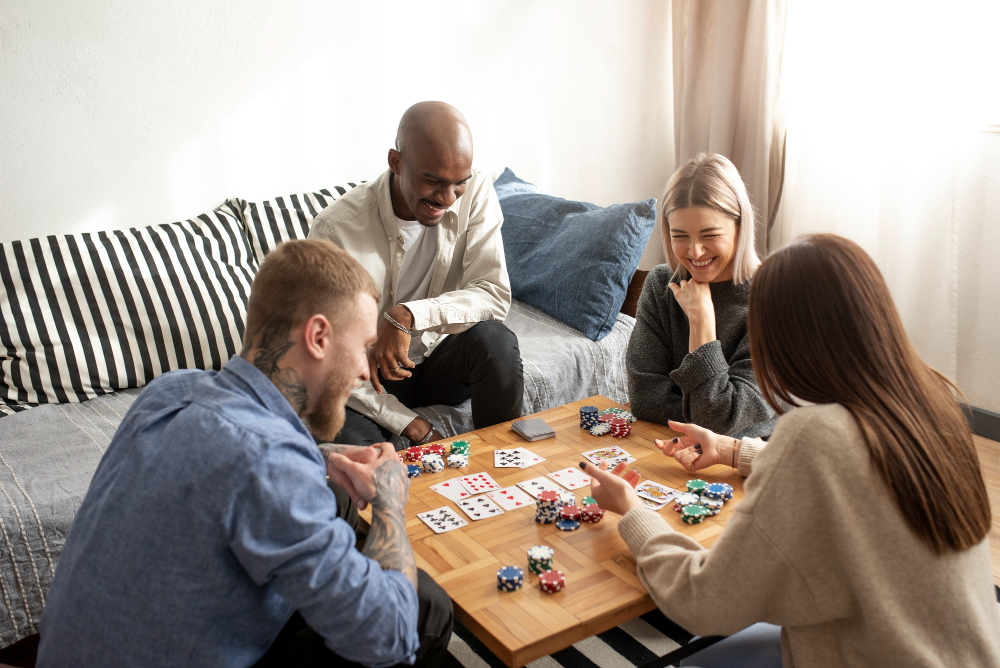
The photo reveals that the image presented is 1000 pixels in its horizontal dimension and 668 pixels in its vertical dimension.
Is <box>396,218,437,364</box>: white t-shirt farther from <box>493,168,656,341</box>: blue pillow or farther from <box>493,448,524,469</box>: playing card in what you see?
<box>493,448,524,469</box>: playing card

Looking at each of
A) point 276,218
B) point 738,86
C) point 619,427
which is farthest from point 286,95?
point 738,86

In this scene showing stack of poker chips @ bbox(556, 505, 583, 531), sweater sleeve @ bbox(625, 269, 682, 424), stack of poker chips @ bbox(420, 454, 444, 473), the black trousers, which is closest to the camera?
stack of poker chips @ bbox(556, 505, 583, 531)

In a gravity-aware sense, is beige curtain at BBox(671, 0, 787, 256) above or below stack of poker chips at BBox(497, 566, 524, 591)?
above

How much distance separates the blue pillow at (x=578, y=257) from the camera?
2.80 metres

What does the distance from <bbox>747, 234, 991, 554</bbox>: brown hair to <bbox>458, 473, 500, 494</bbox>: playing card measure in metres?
0.70

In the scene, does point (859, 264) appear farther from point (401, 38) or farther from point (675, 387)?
point (401, 38)

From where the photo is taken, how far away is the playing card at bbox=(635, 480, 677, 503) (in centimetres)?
155

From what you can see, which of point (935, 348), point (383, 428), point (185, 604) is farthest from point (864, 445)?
point (935, 348)

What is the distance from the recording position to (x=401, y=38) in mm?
3121

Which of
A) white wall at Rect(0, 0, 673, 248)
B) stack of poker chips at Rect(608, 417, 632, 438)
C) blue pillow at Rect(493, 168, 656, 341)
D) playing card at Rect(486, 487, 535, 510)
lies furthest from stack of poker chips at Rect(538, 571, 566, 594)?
white wall at Rect(0, 0, 673, 248)

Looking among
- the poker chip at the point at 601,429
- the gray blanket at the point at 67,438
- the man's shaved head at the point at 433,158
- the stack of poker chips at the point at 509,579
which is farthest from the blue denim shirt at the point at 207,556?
the man's shaved head at the point at 433,158

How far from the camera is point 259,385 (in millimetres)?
1091

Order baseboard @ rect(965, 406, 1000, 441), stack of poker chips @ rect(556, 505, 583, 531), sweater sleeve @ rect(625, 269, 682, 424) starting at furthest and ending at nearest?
baseboard @ rect(965, 406, 1000, 441), sweater sleeve @ rect(625, 269, 682, 424), stack of poker chips @ rect(556, 505, 583, 531)

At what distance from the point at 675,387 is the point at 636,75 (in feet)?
7.34
